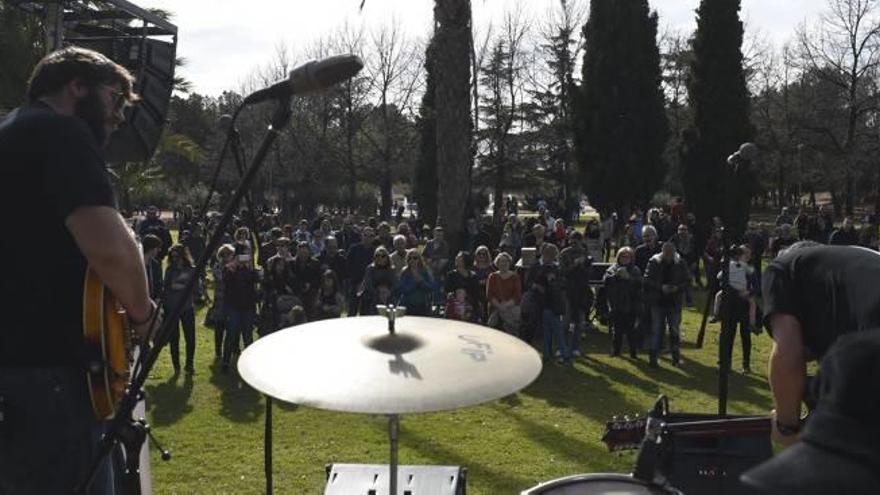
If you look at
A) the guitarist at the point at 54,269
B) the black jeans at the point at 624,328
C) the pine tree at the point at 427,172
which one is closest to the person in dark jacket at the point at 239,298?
the black jeans at the point at 624,328

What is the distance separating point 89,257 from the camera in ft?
7.77

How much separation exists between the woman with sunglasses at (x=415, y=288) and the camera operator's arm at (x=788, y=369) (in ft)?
26.1

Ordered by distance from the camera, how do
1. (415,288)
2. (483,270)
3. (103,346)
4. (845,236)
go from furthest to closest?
1. (845,236)
2. (483,270)
3. (415,288)
4. (103,346)

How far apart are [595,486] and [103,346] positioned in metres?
1.89

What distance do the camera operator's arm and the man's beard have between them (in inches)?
100

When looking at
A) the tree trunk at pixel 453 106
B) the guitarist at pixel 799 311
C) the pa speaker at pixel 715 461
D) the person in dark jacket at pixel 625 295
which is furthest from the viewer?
the tree trunk at pixel 453 106

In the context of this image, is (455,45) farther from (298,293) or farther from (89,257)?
A: (89,257)

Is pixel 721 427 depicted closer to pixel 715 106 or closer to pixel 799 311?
pixel 799 311

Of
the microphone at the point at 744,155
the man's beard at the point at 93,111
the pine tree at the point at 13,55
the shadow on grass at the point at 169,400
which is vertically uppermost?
the pine tree at the point at 13,55

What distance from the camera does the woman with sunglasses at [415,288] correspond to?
11.0 meters

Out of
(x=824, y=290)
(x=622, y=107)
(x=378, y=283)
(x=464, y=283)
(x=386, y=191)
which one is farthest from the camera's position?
(x=386, y=191)

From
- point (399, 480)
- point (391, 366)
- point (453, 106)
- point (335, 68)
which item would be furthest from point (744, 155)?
point (453, 106)

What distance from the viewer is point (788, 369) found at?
9.94ft

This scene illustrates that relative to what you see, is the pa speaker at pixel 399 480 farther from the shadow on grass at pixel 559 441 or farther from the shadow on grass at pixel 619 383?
the shadow on grass at pixel 619 383
